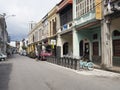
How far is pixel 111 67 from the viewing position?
83.1ft

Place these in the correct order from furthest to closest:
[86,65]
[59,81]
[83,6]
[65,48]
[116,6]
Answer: [65,48]
[83,6]
[86,65]
[116,6]
[59,81]

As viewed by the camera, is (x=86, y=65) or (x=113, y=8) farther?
(x=86, y=65)

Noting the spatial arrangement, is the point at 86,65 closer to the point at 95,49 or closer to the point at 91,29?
the point at 95,49

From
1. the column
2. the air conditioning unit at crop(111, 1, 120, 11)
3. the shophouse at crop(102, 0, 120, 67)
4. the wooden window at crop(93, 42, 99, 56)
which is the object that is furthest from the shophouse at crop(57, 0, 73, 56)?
the air conditioning unit at crop(111, 1, 120, 11)

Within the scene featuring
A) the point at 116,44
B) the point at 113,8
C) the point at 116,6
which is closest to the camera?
the point at 113,8

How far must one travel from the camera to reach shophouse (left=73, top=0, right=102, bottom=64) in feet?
97.0

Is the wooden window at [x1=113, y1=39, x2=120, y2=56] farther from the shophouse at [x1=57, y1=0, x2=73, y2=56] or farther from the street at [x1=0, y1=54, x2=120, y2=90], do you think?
the shophouse at [x1=57, y1=0, x2=73, y2=56]

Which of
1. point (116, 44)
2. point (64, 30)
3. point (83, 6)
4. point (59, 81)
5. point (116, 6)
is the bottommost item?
point (59, 81)

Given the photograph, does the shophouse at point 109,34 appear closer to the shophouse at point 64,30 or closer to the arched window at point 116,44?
the arched window at point 116,44

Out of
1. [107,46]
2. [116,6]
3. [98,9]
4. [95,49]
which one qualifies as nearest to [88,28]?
[95,49]

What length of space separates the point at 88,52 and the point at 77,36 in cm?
267

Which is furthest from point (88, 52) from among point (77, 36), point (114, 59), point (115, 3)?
point (115, 3)

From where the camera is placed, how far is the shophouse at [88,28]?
97.0 ft

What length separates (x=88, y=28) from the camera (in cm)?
3325
